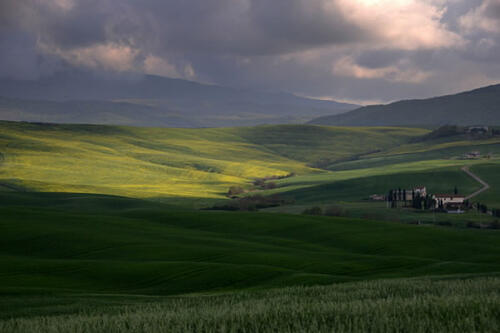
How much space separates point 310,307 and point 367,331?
335 centimetres

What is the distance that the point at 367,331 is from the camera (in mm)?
11844

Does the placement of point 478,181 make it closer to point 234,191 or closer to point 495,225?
point 495,225

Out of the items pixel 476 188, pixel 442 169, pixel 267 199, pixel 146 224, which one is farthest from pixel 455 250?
pixel 442 169

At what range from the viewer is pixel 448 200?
146625 millimetres

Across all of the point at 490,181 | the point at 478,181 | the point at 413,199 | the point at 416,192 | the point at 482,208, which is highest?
the point at 490,181

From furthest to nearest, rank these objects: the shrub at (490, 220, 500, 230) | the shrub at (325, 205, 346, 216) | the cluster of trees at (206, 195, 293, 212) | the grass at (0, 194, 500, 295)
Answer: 1. the cluster of trees at (206, 195, 293, 212)
2. the shrub at (325, 205, 346, 216)
3. the shrub at (490, 220, 500, 230)
4. the grass at (0, 194, 500, 295)

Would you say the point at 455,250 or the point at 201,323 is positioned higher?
the point at 201,323

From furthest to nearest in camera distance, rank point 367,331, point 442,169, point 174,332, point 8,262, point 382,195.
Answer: point 442,169
point 382,195
point 8,262
point 174,332
point 367,331

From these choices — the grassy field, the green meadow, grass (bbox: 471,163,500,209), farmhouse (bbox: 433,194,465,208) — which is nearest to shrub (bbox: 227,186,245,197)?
the green meadow

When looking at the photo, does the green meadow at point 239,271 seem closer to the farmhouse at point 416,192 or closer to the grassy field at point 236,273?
the grassy field at point 236,273

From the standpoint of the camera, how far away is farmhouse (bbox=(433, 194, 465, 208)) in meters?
142

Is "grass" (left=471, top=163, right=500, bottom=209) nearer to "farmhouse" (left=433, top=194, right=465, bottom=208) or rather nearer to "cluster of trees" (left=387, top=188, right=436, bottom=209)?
"farmhouse" (left=433, top=194, right=465, bottom=208)

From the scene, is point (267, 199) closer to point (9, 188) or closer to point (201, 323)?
point (9, 188)

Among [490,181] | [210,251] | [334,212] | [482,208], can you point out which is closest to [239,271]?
[210,251]
